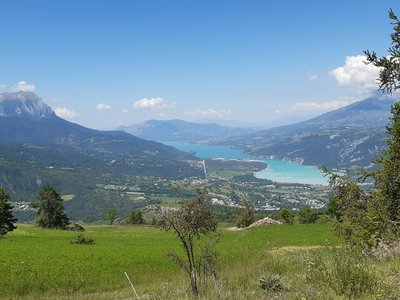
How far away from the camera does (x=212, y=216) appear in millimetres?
12531

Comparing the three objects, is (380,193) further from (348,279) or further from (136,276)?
(136,276)

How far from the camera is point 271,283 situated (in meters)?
9.51

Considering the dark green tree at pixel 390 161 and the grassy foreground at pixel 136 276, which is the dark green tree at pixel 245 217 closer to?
the grassy foreground at pixel 136 276

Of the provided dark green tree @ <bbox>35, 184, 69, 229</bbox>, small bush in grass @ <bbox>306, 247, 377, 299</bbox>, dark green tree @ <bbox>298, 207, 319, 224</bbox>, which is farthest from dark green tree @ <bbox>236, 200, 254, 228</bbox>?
small bush in grass @ <bbox>306, 247, 377, 299</bbox>

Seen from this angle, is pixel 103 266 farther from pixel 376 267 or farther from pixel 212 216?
pixel 376 267

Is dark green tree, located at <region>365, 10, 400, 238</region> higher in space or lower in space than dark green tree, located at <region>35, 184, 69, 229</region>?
higher

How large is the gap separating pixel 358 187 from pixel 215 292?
10.5 m

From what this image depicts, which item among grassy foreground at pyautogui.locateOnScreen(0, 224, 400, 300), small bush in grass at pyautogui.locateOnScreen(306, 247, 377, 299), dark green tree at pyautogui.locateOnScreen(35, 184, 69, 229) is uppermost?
small bush in grass at pyautogui.locateOnScreen(306, 247, 377, 299)

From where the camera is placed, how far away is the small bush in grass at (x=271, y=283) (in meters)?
9.27

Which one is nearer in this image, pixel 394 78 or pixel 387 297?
pixel 387 297

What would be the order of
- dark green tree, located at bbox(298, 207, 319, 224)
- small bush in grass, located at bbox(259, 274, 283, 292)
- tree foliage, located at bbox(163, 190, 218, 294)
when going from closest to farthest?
small bush in grass, located at bbox(259, 274, 283, 292) → tree foliage, located at bbox(163, 190, 218, 294) → dark green tree, located at bbox(298, 207, 319, 224)

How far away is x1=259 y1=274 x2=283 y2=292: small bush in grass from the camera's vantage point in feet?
30.4

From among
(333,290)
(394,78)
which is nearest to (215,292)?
(333,290)

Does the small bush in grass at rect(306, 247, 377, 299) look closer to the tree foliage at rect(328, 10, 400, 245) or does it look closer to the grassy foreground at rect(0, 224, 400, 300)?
the grassy foreground at rect(0, 224, 400, 300)
